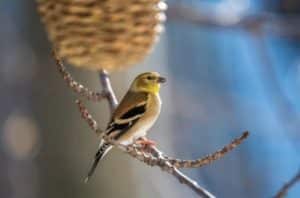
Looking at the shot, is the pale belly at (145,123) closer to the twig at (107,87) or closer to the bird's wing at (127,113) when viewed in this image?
the bird's wing at (127,113)

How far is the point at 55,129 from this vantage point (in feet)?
11.0

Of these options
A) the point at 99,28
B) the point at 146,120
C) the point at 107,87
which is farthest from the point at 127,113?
the point at 99,28

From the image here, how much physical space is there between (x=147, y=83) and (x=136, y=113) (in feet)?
0.35

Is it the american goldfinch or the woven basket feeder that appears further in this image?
the american goldfinch

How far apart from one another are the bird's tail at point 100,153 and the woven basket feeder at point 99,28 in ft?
2.62

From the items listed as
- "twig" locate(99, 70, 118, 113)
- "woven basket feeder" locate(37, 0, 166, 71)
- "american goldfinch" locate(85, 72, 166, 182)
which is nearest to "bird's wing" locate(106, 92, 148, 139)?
"american goldfinch" locate(85, 72, 166, 182)

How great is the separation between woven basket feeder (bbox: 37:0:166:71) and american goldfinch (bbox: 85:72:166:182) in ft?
2.50

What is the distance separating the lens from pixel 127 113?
328 centimetres

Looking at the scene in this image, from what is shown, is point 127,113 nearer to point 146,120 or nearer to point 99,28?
point 146,120

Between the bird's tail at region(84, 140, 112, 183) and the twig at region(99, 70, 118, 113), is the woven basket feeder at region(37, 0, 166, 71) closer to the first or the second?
the twig at region(99, 70, 118, 113)

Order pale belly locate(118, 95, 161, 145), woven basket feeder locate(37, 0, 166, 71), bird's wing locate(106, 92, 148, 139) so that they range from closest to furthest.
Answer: woven basket feeder locate(37, 0, 166, 71) < bird's wing locate(106, 92, 148, 139) < pale belly locate(118, 95, 161, 145)

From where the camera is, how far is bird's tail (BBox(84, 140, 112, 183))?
3.09 meters

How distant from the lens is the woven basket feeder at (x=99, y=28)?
2.26 metres

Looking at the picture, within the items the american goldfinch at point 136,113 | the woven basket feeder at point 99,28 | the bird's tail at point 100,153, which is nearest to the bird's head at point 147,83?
the american goldfinch at point 136,113
